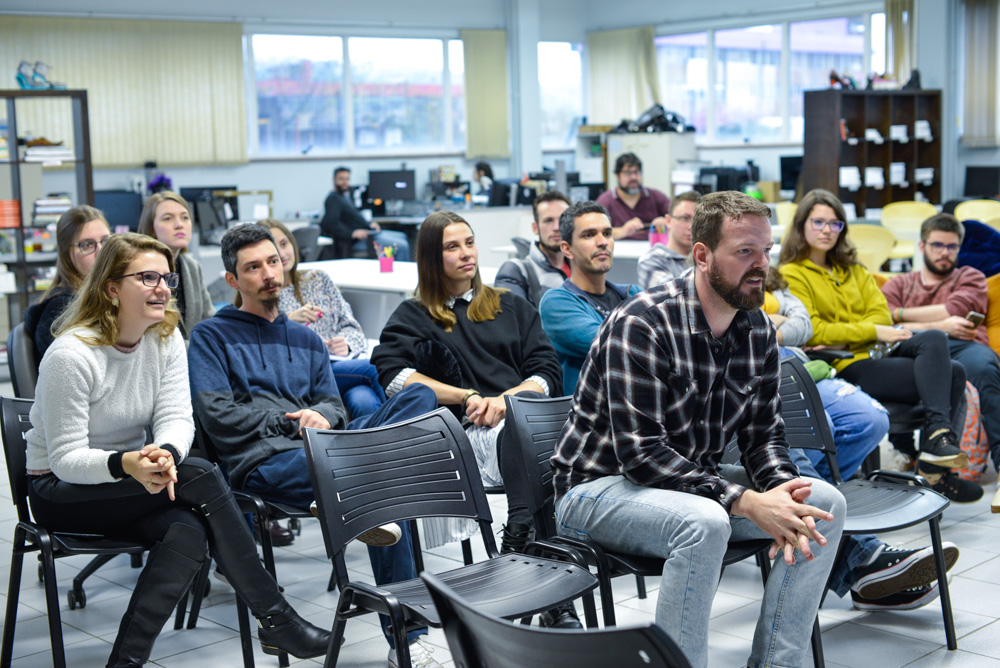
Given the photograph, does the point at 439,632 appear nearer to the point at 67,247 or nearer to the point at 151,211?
the point at 67,247

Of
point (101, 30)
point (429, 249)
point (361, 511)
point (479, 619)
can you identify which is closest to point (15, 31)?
point (101, 30)

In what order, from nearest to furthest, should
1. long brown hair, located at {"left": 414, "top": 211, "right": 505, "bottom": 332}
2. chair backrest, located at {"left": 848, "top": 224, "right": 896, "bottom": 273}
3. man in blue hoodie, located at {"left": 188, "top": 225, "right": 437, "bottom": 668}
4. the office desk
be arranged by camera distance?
man in blue hoodie, located at {"left": 188, "top": 225, "right": 437, "bottom": 668}
long brown hair, located at {"left": 414, "top": 211, "right": 505, "bottom": 332}
the office desk
chair backrest, located at {"left": 848, "top": 224, "right": 896, "bottom": 273}

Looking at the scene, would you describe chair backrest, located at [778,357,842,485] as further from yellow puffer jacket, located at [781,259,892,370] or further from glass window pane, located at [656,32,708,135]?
glass window pane, located at [656,32,708,135]

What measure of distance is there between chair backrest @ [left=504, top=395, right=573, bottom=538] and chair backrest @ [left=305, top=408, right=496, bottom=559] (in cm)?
11

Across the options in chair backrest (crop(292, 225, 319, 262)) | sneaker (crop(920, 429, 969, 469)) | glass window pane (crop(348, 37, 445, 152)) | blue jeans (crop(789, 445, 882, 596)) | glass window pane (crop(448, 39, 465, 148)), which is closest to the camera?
blue jeans (crop(789, 445, 882, 596))

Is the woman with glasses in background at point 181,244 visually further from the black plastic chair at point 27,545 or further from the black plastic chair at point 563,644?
the black plastic chair at point 563,644

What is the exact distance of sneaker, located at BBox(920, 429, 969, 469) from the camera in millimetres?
3648

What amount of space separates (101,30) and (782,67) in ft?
25.2

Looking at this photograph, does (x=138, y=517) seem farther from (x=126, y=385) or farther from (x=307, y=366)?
(x=307, y=366)

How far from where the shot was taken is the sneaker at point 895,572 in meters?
2.79

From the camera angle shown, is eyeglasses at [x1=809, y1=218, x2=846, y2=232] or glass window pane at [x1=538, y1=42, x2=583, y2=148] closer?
eyeglasses at [x1=809, y1=218, x2=846, y2=232]

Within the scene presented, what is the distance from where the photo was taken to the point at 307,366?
3039 mm

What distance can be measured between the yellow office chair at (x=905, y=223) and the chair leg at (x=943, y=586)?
5136 mm

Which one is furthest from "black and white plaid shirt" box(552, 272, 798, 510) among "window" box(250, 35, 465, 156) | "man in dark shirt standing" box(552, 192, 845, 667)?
"window" box(250, 35, 465, 156)
